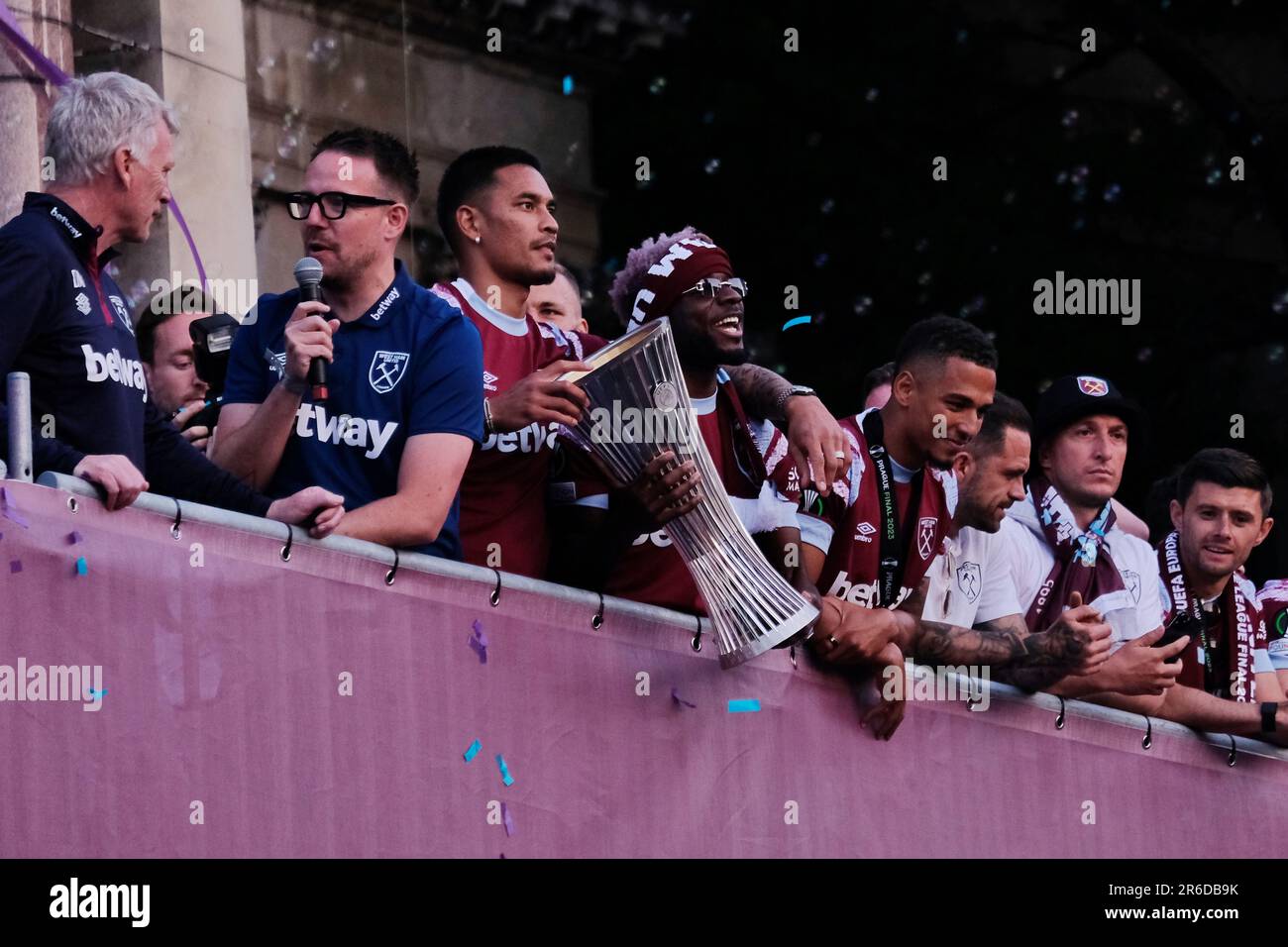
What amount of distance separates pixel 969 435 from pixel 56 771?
10.2ft

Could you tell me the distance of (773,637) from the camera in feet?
18.3

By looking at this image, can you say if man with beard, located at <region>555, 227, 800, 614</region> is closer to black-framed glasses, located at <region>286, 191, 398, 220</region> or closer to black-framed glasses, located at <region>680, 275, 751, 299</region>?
black-framed glasses, located at <region>680, 275, 751, 299</region>

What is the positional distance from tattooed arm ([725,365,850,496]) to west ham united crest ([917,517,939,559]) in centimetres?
34

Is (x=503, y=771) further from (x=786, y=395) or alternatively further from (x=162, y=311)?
(x=162, y=311)

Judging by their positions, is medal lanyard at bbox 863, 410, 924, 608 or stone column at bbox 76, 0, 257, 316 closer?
medal lanyard at bbox 863, 410, 924, 608

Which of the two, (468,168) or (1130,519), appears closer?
(468,168)

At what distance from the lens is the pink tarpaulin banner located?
4.58m

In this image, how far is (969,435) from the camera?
22.2ft

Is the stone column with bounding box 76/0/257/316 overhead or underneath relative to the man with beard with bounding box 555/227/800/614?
overhead

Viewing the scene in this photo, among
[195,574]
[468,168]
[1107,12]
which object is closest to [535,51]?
[1107,12]

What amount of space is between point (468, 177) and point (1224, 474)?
3202 mm

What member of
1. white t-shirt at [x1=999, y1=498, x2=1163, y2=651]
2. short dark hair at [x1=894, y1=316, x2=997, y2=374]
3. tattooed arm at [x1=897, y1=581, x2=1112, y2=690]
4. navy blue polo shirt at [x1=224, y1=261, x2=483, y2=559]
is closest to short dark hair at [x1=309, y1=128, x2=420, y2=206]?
navy blue polo shirt at [x1=224, y1=261, x2=483, y2=559]

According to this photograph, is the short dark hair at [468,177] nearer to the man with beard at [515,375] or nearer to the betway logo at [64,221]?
the man with beard at [515,375]

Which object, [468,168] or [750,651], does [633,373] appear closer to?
[750,651]
